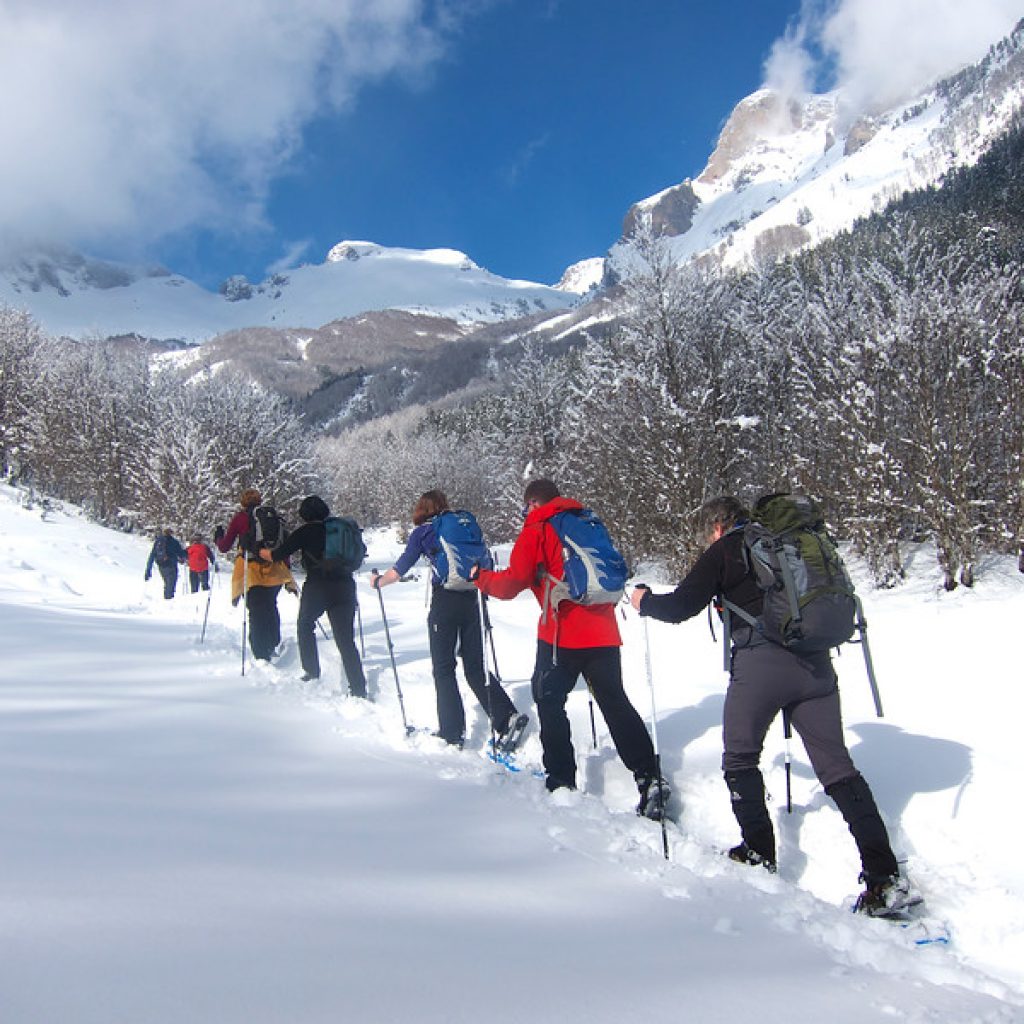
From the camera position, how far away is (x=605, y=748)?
5293 millimetres

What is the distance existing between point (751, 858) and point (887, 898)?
2.03 ft

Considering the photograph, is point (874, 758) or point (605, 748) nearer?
point (874, 758)

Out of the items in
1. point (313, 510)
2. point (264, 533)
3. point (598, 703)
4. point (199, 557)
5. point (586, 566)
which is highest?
point (313, 510)

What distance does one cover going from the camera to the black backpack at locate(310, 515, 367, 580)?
663cm

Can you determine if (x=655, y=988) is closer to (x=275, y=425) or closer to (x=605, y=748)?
(x=605, y=748)

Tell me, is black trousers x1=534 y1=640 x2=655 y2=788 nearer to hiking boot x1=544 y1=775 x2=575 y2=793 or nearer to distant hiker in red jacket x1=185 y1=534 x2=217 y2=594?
hiking boot x1=544 y1=775 x2=575 y2=793

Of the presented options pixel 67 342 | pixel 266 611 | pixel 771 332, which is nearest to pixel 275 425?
pixel 67 342

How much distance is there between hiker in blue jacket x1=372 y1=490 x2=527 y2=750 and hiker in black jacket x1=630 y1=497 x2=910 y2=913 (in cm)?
218

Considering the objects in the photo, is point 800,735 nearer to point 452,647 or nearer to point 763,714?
point 763,714

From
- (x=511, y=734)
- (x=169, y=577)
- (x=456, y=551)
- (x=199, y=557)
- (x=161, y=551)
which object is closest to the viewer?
(x=511, y=734)

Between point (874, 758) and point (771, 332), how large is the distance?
48.8 ft

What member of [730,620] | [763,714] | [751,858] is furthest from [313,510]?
[751,858]

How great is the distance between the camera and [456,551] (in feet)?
18.2

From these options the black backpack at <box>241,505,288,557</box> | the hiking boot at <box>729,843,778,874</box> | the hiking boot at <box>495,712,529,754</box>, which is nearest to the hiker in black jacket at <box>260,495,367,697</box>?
the black backpack at <box>241,505,288,557</box>
